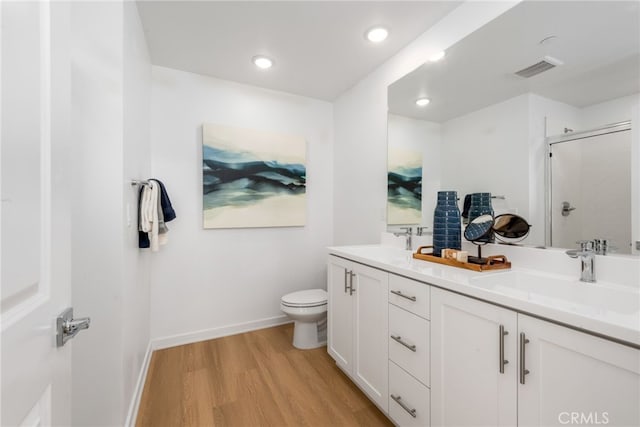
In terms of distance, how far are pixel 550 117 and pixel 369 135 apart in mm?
→ 1371

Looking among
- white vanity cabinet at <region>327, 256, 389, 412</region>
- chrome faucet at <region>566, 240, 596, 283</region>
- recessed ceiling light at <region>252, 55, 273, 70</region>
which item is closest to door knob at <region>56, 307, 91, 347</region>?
white vanity cabinet at <region>327, 256, 389, 412</region>

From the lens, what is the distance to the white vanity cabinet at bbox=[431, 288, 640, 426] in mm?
751

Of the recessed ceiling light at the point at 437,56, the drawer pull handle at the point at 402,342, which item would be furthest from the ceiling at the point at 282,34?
the drawer pull handle at the point at 402,342

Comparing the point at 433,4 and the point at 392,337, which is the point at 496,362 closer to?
the point at 392,337

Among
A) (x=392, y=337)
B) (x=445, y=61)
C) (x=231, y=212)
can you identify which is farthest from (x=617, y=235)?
(x=231, y=212)

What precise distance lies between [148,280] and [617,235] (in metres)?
2.87

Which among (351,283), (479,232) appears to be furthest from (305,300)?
(479,232)

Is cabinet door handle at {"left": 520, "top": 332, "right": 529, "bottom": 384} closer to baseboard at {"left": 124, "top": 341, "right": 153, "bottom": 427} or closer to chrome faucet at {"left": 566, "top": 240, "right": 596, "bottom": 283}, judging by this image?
chrome faucet at {"left": 566, "top": 240, "right": 596, "bottom": 283}

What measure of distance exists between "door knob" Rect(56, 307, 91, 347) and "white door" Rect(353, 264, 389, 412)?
1303 mm

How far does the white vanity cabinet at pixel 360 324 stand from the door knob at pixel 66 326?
51.3 inches

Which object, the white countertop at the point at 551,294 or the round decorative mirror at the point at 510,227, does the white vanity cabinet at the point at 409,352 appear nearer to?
the white countertop at the point at 551,294

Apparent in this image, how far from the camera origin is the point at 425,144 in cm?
211

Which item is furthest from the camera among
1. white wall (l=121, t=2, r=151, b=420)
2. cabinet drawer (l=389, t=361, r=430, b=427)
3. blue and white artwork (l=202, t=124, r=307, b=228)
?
blue and white artwork (l=202, t=124, r=307, b=228)

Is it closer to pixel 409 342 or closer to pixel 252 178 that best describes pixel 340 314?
pixel 409 342
